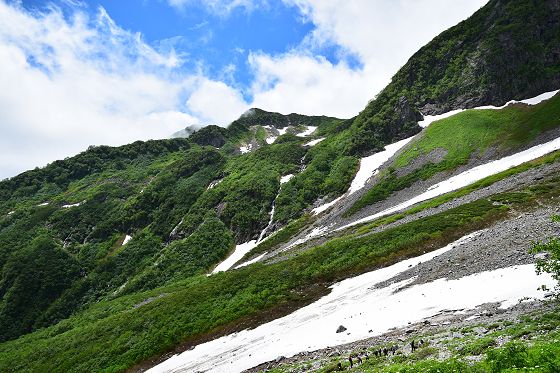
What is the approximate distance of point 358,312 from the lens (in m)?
31.1

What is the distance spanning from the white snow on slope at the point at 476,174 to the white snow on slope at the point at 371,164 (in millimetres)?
23502

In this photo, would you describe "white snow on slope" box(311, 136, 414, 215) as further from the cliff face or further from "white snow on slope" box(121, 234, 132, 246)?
"white snow on slope" box(121, 234, 132, 246)

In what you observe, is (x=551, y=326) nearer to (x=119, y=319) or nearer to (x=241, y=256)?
(x=119, y=319)

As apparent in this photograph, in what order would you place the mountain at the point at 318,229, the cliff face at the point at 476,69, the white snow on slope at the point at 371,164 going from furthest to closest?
the cliff face at the point at 476,69 < the white snow on slope at the point at 371,164 < the mountain at the point at 318,229

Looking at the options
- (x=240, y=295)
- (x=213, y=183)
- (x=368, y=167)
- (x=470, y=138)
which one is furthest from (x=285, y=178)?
(x=240, y=295)

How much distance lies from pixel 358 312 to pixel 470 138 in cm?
8344

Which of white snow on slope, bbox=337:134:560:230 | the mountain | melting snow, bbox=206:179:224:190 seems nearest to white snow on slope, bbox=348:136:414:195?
the mountain

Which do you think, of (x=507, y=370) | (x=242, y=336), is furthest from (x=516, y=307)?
(x=242, y=336)

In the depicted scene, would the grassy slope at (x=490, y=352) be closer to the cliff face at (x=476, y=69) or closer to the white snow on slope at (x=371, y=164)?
the white snow on slope at (x=371, y=164)

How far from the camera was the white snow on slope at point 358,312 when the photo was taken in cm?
2498

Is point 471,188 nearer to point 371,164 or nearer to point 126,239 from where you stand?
point 371,164

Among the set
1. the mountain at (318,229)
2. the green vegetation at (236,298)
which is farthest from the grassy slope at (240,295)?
the mountain at (318,229)

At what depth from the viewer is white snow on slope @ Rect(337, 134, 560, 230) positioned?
73.4 metres

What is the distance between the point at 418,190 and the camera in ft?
277
